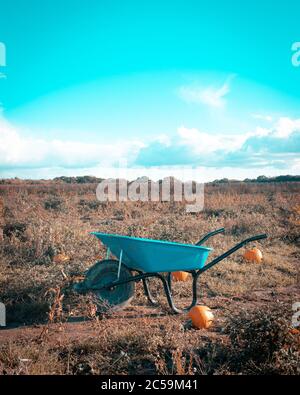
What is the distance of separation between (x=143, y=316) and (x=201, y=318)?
81 centimetres

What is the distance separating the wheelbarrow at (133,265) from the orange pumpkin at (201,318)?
39cm

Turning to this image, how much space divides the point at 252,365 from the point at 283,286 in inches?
123

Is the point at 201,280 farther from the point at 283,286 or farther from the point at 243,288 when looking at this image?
the point at 283,286

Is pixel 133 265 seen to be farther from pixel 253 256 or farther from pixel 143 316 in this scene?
pixel 253 256

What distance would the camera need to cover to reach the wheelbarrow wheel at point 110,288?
4.46 metres

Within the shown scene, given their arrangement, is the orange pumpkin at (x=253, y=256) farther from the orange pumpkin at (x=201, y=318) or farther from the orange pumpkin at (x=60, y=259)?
the orange pumpkin at (x=60, y=259)

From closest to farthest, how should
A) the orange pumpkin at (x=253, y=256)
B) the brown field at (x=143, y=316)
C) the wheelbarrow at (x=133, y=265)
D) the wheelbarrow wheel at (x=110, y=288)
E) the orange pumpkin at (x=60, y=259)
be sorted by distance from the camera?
the brown field at (x=143, y=316) < the wheelbarrow at (x=133, y=265) < the wheelbarrow wheel at (x=110, y=288) < the orange pumpkin at (x=60, y=259) < the orange pumpkin at (x=253, y=256)

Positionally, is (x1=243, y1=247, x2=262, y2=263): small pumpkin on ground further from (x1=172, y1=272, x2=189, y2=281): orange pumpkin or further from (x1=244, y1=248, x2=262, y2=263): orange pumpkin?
(x1=172, y1=272, x2=189, y2=281): orange pumpkin

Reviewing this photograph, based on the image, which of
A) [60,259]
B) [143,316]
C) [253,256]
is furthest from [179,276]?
[60,259]

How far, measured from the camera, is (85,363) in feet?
10.8

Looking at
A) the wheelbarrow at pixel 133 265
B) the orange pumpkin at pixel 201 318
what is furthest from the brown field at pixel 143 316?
the wheelbarrow at pixel 133 265

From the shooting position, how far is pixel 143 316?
181 inches

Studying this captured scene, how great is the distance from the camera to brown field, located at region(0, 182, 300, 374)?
3.22 meters

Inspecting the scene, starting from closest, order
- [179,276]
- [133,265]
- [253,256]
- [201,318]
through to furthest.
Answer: [201,318]
[133,265]
[179,276]
[253,256]
